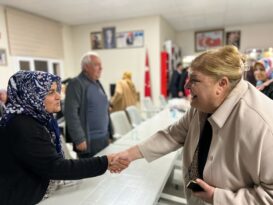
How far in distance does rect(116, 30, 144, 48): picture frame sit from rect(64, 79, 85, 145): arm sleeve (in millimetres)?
3825

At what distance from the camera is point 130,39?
576cm

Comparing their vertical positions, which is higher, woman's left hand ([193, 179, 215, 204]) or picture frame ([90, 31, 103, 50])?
picture frame ([90, 31, 103, 50])

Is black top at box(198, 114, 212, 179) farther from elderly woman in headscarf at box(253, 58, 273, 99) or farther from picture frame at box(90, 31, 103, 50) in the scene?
picture frame at box(90, 31, 103, 50)

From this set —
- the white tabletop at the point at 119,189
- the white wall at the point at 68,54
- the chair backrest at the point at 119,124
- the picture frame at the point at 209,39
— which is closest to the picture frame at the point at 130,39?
the white wall at the point at 68,54

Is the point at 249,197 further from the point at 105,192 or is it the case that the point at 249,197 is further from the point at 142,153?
the point at 105,192

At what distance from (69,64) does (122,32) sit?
5.96 ft

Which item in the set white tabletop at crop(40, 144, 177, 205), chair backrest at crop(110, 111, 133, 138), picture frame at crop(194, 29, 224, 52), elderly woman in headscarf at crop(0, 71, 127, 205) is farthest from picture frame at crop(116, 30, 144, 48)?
elderly woman in headscarf at crop(0, 71, 127, 205)

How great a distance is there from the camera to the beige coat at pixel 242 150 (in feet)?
2.58

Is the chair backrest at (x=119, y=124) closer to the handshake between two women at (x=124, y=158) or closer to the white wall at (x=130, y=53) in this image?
the handshake between two women at (x=124, y=158)

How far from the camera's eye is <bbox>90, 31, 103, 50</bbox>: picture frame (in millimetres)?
6013

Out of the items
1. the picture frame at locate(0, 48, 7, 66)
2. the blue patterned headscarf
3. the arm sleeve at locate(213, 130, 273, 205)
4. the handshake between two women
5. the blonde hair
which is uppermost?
the picture frame at locate(0, 48, 7, 66)

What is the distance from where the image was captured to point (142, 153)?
4.39 ft

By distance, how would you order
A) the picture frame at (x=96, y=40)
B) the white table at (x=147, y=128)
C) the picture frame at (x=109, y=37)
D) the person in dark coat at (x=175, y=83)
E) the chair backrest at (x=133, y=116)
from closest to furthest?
the white table at (x=147, y=128)
the chair backrest at (x=133, y=116)
the picture frame at (x=109, y=37)
the picture frame at (x=96, y=40)
the person in dark coat at (x=175, y=83)

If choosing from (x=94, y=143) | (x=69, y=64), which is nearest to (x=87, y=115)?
(x=94, y=143)
